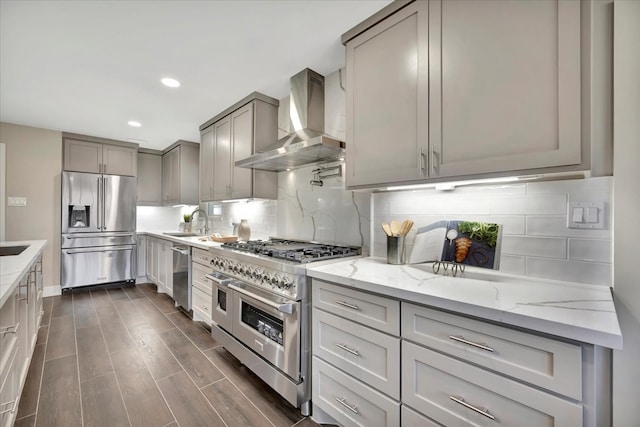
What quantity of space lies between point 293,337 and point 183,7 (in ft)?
6.60

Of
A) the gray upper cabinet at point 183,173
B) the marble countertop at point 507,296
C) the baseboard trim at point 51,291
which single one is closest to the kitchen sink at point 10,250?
the baseboard trim at point 51,291

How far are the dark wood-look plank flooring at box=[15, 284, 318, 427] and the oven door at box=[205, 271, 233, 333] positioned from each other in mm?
296

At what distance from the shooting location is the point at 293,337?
1623mm

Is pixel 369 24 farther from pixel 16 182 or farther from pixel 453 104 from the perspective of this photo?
pixel 16 182

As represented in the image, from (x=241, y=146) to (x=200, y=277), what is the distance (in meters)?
1.43

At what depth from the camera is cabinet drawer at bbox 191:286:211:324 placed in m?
2.68

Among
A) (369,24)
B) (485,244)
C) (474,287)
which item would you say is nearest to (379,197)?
(485,244)

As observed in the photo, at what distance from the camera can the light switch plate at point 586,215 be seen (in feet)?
3.74

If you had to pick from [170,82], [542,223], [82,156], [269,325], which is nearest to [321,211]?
[269,325]

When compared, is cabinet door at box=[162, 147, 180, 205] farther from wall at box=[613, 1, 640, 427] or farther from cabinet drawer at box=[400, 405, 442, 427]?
wall at box=[613, 1, 640, 427]

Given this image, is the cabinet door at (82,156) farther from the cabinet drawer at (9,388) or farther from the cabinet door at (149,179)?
the cabinet drawer at (9,388)

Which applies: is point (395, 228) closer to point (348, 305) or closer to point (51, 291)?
point (348, 305)

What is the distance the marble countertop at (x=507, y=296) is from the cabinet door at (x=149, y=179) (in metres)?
4.67

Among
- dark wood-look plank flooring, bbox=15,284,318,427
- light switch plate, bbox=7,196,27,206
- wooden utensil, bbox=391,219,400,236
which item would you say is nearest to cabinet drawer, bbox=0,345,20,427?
dark wood-look plank flooring, bbox=15,284,318,427
